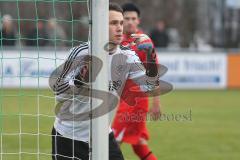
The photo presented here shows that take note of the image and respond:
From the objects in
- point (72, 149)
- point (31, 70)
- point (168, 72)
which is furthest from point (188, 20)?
point (72, 149)

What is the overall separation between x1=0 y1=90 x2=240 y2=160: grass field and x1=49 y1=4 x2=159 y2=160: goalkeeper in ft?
2.50

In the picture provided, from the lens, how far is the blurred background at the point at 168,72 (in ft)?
30.6

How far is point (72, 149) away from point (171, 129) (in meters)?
6.52

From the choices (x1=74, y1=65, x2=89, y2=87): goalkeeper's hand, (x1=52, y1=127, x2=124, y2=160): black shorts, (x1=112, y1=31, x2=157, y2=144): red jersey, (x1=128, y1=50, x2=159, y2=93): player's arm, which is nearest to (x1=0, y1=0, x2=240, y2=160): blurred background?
(x1=74, y1=65, x2=89, y2=87): goalkeeper's hand

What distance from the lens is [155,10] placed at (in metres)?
28.0

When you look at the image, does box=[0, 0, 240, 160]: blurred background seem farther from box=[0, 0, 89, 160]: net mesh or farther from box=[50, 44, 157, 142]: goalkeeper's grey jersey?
box=[50, 44, 157, 142]: goalkeeper's grey jersey

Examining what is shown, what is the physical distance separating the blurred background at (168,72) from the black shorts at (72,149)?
861 mm

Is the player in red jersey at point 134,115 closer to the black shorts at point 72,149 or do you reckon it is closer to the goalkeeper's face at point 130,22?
the goalkeeper's face at point 130,22

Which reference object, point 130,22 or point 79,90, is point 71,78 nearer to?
point 79,90

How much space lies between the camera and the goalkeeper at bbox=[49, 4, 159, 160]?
5613mm

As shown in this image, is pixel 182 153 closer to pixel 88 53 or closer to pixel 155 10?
pixel 88 53

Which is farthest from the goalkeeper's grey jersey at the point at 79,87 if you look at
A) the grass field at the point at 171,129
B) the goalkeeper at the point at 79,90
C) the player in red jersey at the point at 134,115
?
the player in red jersey at the point at 134,115

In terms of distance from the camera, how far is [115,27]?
5.54 meters

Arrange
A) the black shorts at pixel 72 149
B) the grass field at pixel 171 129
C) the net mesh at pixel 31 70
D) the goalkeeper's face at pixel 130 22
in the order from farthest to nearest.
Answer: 1. the grass field at pixel 171 129
2. the goalkeeper's face at pixel 130 22
3. the net mesh at pixel 31 70
4. the black shorts at pixel 72 149
